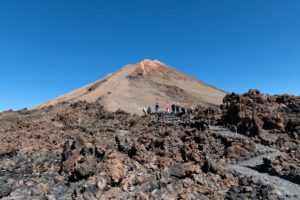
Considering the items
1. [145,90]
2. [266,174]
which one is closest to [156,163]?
[266,174]

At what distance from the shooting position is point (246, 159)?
2017 cm

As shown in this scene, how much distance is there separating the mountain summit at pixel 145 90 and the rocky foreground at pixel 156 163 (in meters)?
22.8

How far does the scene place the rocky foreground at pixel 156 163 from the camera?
14781 mm

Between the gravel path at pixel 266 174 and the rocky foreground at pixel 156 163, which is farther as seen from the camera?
the gravel path at pixel 266 174

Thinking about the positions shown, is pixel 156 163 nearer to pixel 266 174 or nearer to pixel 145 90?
pixel 266 174

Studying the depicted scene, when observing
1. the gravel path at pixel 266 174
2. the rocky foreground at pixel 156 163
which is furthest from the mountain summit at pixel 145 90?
the gravel path at pixel 266 174

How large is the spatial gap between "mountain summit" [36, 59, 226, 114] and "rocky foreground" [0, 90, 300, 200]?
22.8m

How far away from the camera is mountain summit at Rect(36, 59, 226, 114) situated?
2079 inches

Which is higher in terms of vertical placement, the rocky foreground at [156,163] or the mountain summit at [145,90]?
the mountain summit at [145,90]

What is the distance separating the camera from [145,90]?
6272 centimetres

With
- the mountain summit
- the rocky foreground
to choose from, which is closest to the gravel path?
the rocky foreground

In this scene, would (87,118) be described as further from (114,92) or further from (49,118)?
(114,92)

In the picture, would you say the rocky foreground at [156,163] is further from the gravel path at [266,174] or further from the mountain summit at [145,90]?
the mountain summit at [145,90]

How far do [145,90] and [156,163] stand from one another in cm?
4616
